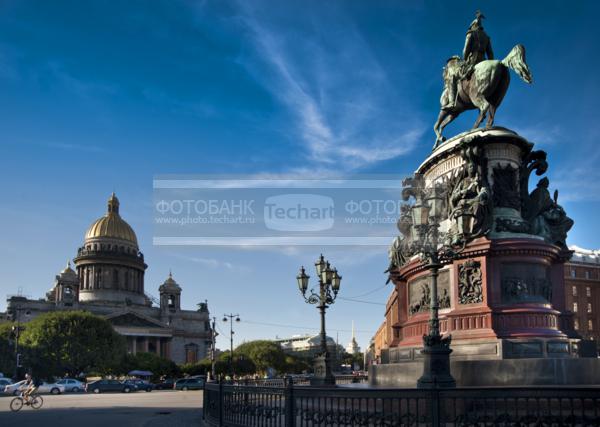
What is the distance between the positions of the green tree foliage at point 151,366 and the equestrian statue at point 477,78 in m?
68.7

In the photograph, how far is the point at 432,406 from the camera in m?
10.1

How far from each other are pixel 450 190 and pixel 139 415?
14.0m

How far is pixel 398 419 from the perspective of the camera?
33.2ft

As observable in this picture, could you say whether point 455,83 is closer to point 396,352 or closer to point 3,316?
point 396,352

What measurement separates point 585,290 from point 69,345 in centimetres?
6479

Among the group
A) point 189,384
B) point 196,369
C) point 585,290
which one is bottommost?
point 196,369

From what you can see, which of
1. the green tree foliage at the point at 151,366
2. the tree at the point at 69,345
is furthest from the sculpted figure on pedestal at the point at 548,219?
the green tree foliage at the point at 151,366

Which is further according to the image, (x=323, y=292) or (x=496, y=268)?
(x=323, y=292)

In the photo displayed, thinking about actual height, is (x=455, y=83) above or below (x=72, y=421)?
above

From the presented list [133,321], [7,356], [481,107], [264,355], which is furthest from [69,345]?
[481,107]

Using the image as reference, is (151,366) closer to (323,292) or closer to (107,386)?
(107,386)

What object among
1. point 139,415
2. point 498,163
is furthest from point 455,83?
point 139,415

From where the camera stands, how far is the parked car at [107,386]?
2152 inches

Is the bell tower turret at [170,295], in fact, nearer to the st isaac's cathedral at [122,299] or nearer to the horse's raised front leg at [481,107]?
the st isaac's cathedral at [122,299]
